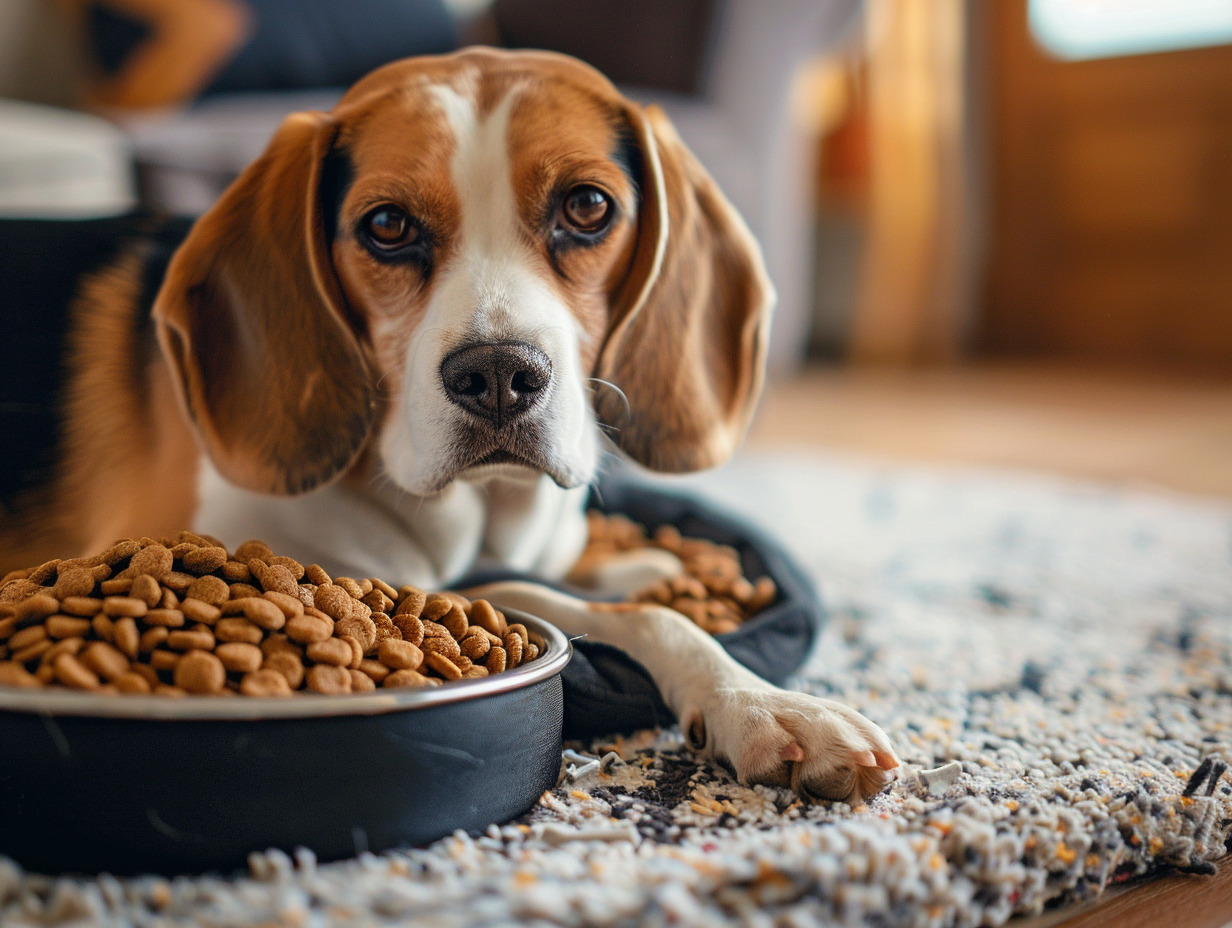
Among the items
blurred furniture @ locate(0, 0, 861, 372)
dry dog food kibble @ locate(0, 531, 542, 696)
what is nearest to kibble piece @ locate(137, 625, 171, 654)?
dry dog food kibble @ locate(0, 531, 542, 696)

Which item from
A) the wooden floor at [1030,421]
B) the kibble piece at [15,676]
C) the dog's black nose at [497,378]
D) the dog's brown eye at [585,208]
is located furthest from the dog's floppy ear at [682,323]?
the wooden floor at [1030,421]

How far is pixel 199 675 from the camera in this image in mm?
939

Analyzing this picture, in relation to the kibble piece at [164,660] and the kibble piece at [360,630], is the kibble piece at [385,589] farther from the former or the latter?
the kibble piece at [164,660]

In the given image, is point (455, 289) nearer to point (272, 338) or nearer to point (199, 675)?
point (272, 338)

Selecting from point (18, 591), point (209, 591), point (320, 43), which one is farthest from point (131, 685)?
point (320, 43)

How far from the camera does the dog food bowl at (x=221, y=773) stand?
883 mm

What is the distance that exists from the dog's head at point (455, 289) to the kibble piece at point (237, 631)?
38 cm

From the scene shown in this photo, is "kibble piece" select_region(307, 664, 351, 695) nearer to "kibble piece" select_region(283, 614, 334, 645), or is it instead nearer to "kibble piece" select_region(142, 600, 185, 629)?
"kibble piece" select_region(283, 614, 334, 645)

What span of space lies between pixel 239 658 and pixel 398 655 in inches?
5.8

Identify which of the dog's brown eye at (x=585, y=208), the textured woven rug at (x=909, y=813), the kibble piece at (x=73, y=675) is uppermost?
the dog's brown eye at (x=585, y=208)

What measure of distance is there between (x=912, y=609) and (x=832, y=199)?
5.73 m

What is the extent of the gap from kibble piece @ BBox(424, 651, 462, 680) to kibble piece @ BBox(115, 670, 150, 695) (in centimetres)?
26

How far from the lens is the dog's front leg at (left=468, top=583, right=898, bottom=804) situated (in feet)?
3.68

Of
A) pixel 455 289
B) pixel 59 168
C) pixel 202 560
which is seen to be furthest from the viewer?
pixel 59 168
